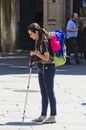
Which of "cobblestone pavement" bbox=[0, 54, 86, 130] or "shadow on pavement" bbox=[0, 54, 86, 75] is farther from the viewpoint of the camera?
"shadow on pavement" bbox=[0, 54, 86, 75]

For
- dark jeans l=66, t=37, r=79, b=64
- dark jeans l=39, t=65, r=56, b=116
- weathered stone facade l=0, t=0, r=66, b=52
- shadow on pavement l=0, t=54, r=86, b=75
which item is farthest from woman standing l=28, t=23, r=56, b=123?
weathered stone facade l=0, t=0, r=66, b=52

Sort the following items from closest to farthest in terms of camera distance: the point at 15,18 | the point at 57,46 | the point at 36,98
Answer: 1. the point at 57,46
2. the point at 36,98
3. the point at 15,18

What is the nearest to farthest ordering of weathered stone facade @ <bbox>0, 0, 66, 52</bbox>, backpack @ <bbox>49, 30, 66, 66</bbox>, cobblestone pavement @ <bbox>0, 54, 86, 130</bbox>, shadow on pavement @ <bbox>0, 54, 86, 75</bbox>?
backpack @ <bbox>49, 30, 66, 66</bbox>, cobblestone pavement @ <bbox>0, 54, 86, 130</bbox>, shadow on pavement @ <bbox>0, 54, 86, 75</bbox>, weathered stone facade @ <bbox>0, 0, 66, 52</bbox>

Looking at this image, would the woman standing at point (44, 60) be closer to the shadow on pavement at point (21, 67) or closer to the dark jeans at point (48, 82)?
the dark jeans at point (48, 82)

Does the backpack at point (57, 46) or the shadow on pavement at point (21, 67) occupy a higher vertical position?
the backpack at point (57, 46)

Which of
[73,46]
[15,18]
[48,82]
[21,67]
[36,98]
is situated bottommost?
[21,67]

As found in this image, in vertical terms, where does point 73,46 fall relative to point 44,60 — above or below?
below

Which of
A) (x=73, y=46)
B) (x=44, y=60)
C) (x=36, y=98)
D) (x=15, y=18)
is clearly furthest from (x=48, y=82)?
(x=15, y=18)

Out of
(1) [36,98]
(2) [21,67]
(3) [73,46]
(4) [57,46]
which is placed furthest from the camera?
(3) [73,46]

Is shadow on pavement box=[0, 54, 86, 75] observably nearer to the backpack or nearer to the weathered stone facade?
the weathered stone facade

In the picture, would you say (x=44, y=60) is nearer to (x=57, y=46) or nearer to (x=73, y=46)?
(x=57, y=46)

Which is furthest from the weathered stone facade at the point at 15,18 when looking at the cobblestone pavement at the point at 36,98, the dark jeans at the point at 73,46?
the cobblestone pavement at the point at 36,98

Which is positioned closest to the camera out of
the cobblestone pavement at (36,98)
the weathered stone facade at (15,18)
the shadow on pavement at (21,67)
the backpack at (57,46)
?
the backpack at (57,46)

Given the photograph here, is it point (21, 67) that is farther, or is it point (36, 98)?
point (21, 67)
